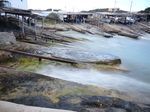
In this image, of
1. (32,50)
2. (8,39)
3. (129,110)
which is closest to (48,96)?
(129,110)

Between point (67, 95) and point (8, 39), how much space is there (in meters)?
7.49

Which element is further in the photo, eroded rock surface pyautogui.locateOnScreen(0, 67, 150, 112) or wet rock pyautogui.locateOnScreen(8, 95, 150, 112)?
eroded rock surface pyautogui.locateOnScreen(0, 67, 150, 112)

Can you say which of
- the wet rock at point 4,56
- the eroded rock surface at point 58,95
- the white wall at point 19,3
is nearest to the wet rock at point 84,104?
the eroded rock surface at point 58,95

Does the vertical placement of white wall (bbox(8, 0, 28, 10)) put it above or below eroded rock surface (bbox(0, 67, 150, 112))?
above

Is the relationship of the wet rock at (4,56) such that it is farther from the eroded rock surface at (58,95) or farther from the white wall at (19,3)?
the white wall at (19,3)

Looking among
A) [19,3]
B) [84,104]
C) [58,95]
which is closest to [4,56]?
[58,95]

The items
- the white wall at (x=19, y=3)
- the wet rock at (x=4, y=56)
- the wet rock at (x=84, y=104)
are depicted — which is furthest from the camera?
the white wall at (x=19, y=3)

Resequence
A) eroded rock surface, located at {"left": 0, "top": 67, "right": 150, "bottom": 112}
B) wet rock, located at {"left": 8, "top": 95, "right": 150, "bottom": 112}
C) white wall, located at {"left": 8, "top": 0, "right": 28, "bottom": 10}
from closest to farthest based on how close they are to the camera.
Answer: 1. wet rock, located at {"left": 8, "top": 95, "right": 150, "bottom": 112}
2. eroded rock surface, located at {"left": 0, "top": 67, "right": 150, "bottom": 112}
3. white wall, located at {"left": 8, "top": 0, "right": 28, "bottom": 10}

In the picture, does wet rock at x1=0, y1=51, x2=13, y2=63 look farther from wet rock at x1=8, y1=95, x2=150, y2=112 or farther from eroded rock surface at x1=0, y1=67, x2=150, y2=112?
wet rock at x1=8, y1=95, x2=150, y2=112

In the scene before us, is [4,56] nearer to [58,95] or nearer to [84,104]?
[58,95]

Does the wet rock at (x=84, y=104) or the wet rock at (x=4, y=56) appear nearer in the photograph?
the wet rock at (x=84, y=104)

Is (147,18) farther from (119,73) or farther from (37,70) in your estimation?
(37,70)

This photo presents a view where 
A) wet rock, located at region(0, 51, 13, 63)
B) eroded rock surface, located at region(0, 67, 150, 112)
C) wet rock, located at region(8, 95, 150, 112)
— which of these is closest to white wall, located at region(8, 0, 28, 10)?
wet rock, located at region(0, 51, 13, 63)

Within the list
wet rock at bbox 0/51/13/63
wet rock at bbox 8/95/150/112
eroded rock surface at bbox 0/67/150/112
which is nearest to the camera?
wet rock at bbox 8/95/150/112
